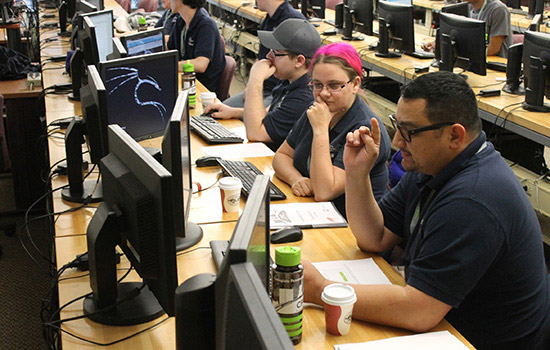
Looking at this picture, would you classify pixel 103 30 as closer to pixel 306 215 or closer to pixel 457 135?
pixel 306 215

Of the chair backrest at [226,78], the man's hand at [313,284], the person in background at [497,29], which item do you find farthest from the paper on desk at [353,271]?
the person in background at [497,29]

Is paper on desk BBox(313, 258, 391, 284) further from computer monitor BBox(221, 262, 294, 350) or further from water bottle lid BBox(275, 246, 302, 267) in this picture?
computer monitor BBox(221, 262, 294, 350)

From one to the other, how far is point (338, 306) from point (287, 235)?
54 centimetres

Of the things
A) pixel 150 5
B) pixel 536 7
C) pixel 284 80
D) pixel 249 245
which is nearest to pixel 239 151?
pixel 284 80

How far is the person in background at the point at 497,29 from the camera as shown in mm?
5348

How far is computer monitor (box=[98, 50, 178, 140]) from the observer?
2.56 meters

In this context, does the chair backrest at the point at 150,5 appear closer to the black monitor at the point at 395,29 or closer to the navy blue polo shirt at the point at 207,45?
the navy blue polo shirt at the point at 207,45

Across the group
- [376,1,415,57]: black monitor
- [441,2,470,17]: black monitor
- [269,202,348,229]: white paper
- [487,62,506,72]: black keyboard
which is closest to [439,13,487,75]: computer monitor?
[487,62,506,72]: black keyboard

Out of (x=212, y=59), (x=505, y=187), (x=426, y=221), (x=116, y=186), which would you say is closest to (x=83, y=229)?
(x=116, y=186)

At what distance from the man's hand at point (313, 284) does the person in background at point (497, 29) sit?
417 cm

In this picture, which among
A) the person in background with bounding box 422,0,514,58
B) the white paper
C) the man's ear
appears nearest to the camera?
the man's ear

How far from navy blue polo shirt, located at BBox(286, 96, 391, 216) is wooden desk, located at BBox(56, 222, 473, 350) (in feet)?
1.18

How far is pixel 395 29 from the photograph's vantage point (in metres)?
5.29

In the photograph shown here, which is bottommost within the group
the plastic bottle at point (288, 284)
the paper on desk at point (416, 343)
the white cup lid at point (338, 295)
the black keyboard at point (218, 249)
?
the paper on desk at point (416, 343)
